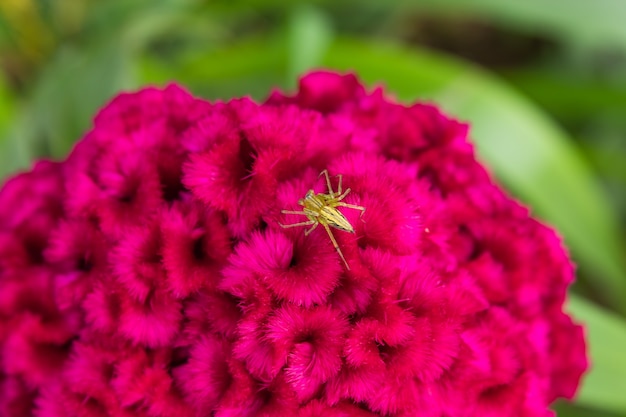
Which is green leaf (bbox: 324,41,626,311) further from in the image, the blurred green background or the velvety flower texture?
the velvety flower texture

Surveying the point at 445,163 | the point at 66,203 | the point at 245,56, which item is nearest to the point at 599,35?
the point at 245,56

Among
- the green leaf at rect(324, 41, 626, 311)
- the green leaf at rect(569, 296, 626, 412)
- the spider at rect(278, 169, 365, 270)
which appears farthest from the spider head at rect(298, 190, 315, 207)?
the green leaf at rect(324, 41, 626, 311)

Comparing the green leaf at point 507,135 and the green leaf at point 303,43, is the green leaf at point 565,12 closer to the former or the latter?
the green leaf at point 507,135

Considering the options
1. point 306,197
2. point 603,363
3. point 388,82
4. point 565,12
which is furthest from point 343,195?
point 565,12

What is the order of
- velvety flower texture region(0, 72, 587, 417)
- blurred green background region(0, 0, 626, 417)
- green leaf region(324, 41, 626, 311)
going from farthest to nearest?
green leaf region(324, 41, 626, 311) → blurred green background region(0, 0, 626, 417) → velvety flower texture region(0, 72, 587, 417)

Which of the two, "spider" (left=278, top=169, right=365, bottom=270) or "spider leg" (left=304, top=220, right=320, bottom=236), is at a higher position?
"spider" (left=278, top=169, right=365, bottom=270)

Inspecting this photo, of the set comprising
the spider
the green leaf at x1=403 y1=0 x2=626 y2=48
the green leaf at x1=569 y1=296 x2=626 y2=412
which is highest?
the spider
